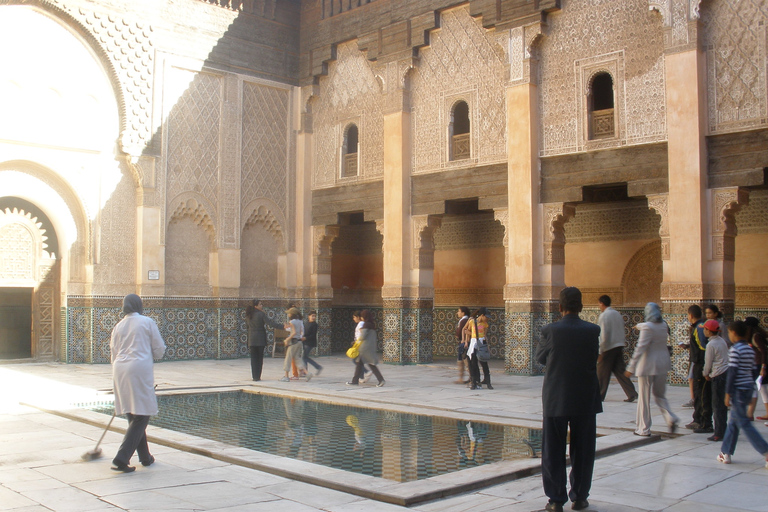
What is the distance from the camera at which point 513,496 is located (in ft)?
14.9

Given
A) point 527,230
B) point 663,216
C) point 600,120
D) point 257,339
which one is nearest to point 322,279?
point 257,339

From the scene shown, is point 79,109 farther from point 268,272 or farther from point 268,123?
point 268,272

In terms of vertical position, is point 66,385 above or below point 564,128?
below

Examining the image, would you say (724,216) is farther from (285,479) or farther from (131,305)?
(131,305)

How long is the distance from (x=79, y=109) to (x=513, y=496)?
11.7 metres

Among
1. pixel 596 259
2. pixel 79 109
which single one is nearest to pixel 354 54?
pixel 79 109

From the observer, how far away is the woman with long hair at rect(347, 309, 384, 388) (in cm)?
1041

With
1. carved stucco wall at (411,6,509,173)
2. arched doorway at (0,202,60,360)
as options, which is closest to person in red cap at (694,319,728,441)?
carved stucco wall at (411,6,509,173)

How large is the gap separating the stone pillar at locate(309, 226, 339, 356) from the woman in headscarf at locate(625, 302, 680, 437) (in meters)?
9.91

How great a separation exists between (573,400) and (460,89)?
9.91 meters

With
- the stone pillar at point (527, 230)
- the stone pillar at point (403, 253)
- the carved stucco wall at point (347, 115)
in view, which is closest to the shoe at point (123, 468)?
the stone pillar at point (527, 230)

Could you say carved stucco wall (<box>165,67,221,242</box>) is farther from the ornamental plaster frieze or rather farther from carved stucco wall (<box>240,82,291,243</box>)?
the ornamental plaster frieze

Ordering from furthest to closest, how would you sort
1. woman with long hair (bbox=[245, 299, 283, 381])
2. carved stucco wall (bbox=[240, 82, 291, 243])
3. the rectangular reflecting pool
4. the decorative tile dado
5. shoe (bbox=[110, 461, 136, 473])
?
carved stucco wall (bbox=[240, 82, 291, 243]) < the decorative tile dado < woman with long hair (bbox=[245, 299, 283, 381]) < the rectangular reflecting pool < shoe (bbox=[110, 461, 136, 473])

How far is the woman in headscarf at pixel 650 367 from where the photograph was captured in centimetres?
643
